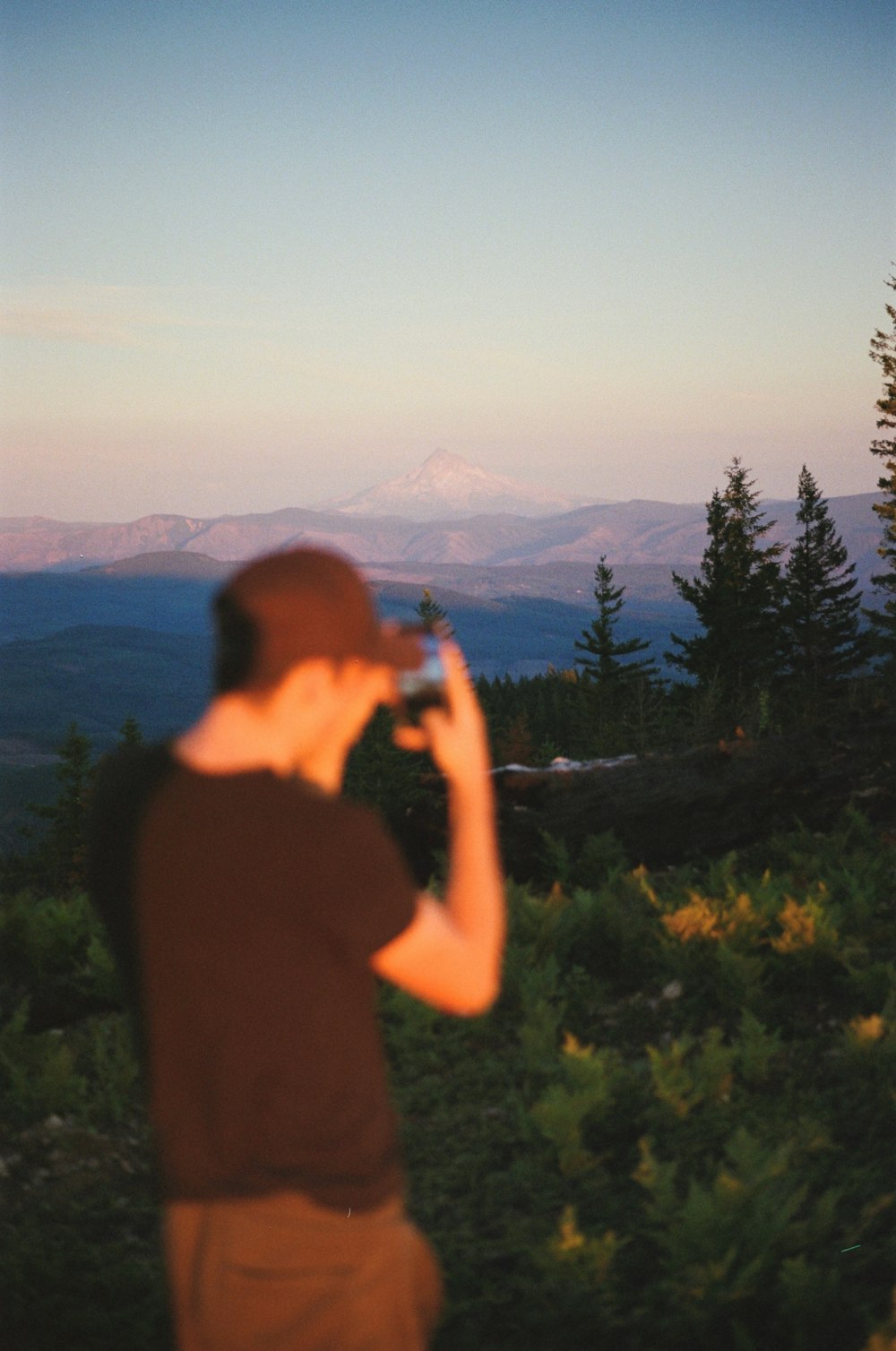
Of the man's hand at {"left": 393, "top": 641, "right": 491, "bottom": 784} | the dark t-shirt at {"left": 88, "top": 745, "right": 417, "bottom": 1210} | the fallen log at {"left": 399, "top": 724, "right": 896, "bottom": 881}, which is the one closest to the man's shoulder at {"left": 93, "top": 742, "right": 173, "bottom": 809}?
the dark t-shirt at {"left": 88, "top": 745, "right": 417, "bottom": 1210}

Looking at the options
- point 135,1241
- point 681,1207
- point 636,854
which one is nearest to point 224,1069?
point 681,1207

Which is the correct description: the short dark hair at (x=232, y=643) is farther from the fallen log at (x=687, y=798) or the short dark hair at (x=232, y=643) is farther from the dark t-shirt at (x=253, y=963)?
the fallen log at (x=687, y=798)

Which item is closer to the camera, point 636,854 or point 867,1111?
point 867,1111

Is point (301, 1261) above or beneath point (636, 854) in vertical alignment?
above

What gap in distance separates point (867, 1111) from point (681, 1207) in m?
1.27

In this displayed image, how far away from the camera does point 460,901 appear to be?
6.68ft

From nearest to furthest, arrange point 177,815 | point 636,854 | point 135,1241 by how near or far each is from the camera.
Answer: point 177,815
point 135,1241
point 636,854

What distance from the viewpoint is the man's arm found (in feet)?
6.36

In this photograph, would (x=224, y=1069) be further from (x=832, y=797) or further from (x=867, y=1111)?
(x=832, y=797)

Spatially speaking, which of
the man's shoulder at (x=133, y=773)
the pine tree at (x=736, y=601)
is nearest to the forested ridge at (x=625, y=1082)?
the man's shoulder at (x=133, y=773)

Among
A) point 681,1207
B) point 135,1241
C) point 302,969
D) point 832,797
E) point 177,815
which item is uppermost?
point 177,815

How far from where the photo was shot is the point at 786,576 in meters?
66.8

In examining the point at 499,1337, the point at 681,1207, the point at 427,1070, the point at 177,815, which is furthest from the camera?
the point at 427,1070

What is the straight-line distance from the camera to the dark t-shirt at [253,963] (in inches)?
69.3
